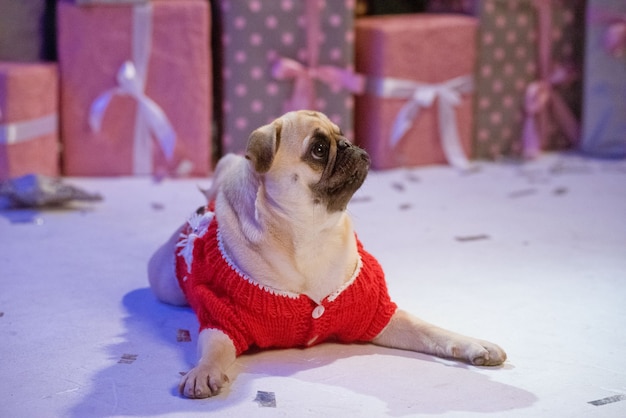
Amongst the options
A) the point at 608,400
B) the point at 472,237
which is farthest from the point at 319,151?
the point at 472,237

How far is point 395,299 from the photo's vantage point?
1.85 meters

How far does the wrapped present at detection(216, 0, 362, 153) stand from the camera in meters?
3.02

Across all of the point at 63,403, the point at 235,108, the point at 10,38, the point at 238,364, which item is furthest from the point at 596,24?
the point at 63,403

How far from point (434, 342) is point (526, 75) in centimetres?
206

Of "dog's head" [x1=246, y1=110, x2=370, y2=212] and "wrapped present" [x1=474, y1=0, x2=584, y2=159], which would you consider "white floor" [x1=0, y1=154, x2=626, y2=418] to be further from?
"wrapped present" [x1=474, y1=0, x2=584, y2=159]

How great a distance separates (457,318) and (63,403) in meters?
0.75

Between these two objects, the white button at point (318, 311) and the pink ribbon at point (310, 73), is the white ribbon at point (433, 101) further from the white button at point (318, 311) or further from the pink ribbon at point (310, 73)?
the white button at point (318, 311)

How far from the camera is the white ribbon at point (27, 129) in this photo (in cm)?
281

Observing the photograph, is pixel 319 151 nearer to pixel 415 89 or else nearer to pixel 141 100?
pixel 141 100

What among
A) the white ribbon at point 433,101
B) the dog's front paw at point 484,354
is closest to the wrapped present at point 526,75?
the white ribbon at point 433,101

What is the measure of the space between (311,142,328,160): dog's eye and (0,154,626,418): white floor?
1.14 ft

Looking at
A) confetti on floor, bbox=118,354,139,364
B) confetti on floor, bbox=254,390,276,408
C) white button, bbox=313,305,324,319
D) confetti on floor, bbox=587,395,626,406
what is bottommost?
confetti on floor, bbox=118,354,139,364

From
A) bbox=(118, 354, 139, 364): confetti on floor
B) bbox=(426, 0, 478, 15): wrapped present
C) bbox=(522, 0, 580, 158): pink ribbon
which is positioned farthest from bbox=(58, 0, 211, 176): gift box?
bbox=(118, 354, 139, 364): confetti on floor

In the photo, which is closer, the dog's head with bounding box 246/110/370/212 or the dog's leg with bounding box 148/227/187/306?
the dog's head with bounding box 246/110/370/212
